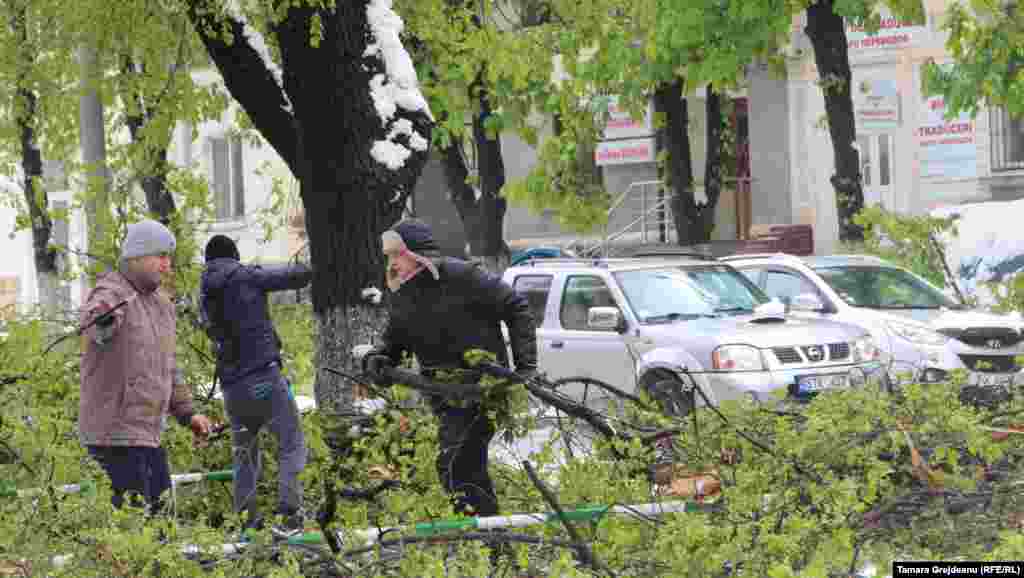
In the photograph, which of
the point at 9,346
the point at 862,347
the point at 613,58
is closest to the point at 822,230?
the point at 613,58

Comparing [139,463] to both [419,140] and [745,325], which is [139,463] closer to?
[419,140]

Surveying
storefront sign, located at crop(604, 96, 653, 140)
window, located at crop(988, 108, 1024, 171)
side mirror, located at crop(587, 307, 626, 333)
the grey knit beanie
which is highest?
storefront sign, located at crop(604, 96, 653, 140)

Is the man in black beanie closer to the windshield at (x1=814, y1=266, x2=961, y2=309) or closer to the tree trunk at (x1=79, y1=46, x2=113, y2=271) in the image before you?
the tree trunk at (x1=79, y1=46, x2=113, y2=271)

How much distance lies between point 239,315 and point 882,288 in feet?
29.2

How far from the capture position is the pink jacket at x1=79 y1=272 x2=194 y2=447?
26.2 ft

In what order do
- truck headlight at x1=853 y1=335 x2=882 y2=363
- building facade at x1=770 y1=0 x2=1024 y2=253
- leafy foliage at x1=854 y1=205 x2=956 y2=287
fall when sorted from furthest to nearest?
building facade at x1=770 y1=0 x2=1024 y2=253 < leafy foliage at x1=854 y1=205 x2=956 y2=287 < truck headlight at x1=853 y1=335 x2=882 y2=363

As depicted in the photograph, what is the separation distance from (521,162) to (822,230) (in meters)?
7.04

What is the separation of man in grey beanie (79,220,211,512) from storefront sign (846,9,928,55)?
2349cm

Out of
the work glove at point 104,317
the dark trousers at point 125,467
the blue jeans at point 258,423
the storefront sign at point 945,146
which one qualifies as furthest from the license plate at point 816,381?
the storefront sign at point 945,146

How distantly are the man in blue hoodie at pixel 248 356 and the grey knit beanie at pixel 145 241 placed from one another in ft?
3.83

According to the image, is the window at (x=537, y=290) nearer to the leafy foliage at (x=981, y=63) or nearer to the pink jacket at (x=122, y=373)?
the leafy foliage at (x=981, y=63)

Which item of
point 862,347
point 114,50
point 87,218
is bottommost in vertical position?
point 862,347

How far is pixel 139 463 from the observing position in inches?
316

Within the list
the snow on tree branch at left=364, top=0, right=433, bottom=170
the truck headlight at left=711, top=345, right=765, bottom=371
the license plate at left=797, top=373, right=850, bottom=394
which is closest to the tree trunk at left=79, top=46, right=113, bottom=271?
the snow on tree branch at left=364, top=0, right=433, bottom=170
